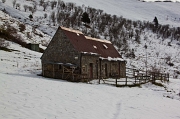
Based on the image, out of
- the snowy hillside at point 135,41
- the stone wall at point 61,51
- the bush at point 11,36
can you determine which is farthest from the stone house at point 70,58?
the snowy hillside at point 135,41

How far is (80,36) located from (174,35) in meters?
91.1

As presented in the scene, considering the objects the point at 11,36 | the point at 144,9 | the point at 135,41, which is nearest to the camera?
the point at 11,36

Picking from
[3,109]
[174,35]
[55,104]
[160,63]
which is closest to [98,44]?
[55,104]

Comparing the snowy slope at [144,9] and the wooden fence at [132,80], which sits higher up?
the snowy slope at [144,9]

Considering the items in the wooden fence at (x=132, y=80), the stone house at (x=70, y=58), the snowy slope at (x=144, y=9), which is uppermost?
the snowy slope at (x=144, y=9)

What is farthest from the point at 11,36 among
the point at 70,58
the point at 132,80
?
the point at 132,80

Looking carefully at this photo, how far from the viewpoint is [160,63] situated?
211 ft

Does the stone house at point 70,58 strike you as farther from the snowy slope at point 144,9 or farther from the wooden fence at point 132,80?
the snowy slope at point 144,9

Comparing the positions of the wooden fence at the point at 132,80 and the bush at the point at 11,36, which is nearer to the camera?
the wooden fence at the point at 132,80

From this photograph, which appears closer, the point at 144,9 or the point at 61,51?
the point at 61,51

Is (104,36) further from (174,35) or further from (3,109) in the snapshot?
(3,109)

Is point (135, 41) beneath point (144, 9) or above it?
beneath

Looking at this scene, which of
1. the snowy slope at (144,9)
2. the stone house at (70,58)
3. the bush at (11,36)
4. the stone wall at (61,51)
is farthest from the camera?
the snowy slope at (144,9)

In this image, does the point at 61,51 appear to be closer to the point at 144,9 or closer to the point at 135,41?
the point at 135,41
